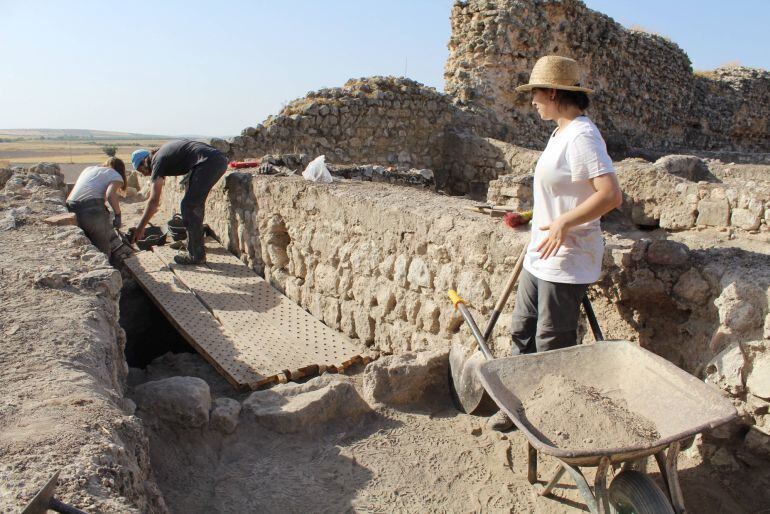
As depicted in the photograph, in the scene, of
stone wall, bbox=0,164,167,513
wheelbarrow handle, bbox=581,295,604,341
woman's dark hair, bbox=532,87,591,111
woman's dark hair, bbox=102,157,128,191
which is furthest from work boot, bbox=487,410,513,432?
woman's dark hair, bbox=102,157,128,191

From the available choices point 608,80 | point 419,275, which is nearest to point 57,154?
point 608,80

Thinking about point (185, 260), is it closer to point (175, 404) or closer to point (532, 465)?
point (175, 404)

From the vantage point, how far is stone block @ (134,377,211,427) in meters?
3.23

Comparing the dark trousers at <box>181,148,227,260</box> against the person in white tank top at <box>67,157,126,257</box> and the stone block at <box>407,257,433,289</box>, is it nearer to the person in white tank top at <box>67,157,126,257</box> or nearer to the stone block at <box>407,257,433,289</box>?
the person in white tank top at <box>67,157,126,257</box>

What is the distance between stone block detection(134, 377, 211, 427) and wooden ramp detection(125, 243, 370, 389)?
92 cm

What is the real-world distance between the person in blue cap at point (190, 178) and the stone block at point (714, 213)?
4.79 meters

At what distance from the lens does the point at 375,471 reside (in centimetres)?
312

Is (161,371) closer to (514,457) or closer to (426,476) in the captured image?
(426,476)

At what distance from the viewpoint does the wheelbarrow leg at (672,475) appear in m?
2.22

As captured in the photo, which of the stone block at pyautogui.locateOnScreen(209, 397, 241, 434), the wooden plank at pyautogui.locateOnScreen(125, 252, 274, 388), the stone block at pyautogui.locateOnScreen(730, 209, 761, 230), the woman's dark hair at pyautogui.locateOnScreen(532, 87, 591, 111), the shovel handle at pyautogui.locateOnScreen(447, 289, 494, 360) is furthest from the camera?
the wooden plank at pyautogui.locateOnScreen(125, 252, 274, 388)

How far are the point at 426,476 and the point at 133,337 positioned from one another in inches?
154

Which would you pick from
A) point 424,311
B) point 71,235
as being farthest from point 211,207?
point 424,311

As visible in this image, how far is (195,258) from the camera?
21.8 feet

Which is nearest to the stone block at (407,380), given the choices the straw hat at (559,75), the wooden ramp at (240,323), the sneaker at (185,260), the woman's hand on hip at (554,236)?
the wooden ramp at (240,323)
